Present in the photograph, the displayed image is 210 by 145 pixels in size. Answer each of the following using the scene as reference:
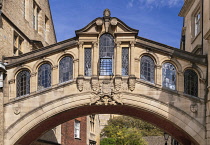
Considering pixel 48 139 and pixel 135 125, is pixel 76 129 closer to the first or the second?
pixel 48 139

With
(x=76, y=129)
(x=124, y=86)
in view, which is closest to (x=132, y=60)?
(x=124, y=86)

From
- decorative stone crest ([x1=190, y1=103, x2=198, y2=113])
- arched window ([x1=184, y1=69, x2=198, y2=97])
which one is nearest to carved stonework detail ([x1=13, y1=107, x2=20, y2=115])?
arched window ([x1=184, y1=69, x2=198, y2=97])

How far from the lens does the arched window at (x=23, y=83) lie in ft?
65.9

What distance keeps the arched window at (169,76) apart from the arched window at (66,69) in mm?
4519

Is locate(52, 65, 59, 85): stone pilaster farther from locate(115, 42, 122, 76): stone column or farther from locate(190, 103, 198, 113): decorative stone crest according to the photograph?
locate(190, 103, 198, 113): decorative stone crest

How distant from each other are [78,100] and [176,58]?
5.11 metres

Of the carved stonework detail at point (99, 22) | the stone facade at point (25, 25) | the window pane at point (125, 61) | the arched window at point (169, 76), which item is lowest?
the arched window at point (169, 76)

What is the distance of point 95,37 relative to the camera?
19.7 meters

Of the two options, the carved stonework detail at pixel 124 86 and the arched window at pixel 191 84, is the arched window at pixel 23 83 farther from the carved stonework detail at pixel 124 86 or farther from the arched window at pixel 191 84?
the arched window at pixel 191 84

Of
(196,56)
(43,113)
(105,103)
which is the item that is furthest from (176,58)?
(43,113)

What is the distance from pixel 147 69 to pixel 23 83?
617cm

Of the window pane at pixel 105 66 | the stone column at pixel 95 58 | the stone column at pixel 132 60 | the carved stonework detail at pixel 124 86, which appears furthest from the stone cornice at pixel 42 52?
the carved stonework detail at pixel 124 86

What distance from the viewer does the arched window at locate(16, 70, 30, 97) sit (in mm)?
20078

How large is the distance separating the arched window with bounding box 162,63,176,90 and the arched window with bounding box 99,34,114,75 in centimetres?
261
